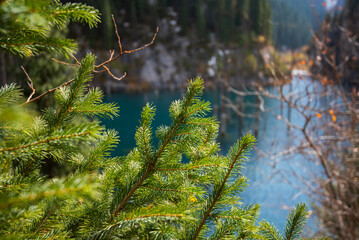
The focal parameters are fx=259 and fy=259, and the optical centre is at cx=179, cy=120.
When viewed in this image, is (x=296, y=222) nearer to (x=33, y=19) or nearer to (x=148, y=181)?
(x=148, y=181)

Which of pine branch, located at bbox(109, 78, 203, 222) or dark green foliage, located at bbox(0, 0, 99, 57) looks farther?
pine branch, located at bbox(109, 78, 203, 222)

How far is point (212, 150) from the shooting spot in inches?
29.7

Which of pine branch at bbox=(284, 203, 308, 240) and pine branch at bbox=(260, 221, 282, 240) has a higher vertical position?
pine branch at bbox=(284, 203, 308, 240)

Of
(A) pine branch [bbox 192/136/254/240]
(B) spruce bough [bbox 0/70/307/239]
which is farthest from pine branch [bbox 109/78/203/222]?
(A) pine branch [bbox 192/136/254/240]

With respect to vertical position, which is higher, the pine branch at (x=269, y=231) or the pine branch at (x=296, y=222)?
the pine branch at (x=296, y=222)

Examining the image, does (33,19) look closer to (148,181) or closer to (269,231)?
(148,181)

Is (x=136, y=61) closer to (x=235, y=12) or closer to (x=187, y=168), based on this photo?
(x=235, y=12)

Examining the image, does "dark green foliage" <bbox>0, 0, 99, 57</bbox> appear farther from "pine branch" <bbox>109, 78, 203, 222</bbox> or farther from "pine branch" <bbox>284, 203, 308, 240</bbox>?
"pine branch" <bbox>284, 203, 308, 240</bbox>

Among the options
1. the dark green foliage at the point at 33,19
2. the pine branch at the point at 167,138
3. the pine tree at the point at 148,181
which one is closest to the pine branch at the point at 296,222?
the pine tree at the point at 148,181

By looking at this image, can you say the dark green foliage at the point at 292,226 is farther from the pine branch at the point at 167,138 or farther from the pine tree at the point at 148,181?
the pine branch at the point at 167,138

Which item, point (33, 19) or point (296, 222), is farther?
point (296, 222)

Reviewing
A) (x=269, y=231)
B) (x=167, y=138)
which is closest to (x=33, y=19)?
(x=167, y=138)

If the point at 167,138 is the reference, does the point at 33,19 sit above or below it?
below

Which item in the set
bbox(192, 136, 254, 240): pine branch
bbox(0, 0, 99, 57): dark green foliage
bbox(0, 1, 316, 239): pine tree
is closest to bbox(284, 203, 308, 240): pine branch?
bbox(0, 1, 316, 239): pine tree
